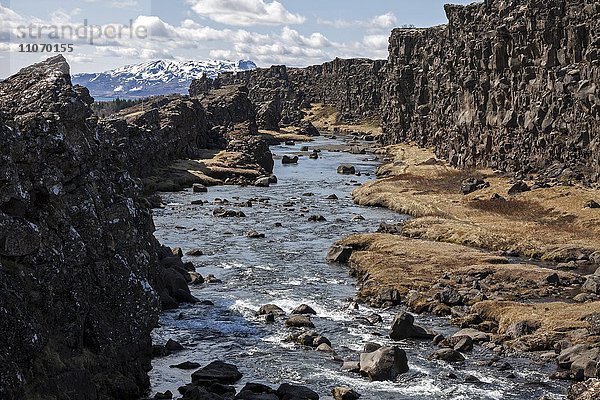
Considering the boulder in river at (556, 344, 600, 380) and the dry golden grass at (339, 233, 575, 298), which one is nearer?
the boulder in river at (556, 344, 600, 380)

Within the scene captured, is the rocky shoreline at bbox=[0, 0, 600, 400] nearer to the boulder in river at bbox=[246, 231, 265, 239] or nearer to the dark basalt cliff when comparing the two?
the dark basalt cliff

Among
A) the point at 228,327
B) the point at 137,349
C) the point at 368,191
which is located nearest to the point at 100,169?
the point at 137,349

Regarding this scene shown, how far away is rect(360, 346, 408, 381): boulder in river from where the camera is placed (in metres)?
39.5

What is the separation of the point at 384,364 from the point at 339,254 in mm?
28334

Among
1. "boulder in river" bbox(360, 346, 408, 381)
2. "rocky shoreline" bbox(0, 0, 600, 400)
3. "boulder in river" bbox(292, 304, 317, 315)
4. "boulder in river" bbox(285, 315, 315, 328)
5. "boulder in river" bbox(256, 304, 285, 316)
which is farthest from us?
"boulder in river" bbox(256, 304, 285, 316)

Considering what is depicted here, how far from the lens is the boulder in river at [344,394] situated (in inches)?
1449

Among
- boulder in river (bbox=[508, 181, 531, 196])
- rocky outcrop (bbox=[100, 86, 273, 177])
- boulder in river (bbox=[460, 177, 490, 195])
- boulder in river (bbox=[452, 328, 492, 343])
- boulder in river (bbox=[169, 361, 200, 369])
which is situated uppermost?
rocky outcrop (bbox=[100, 86, 273, 177])

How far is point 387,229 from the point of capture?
7981 cm

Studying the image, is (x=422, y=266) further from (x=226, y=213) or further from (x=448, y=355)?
(x=226, y=213)

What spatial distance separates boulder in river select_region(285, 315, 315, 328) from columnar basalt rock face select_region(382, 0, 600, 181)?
53.8 m

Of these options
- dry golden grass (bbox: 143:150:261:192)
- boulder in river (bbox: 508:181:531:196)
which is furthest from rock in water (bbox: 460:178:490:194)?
dry golden grass (bbox: 143:150:261:192)

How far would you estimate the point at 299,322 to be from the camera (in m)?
48.4

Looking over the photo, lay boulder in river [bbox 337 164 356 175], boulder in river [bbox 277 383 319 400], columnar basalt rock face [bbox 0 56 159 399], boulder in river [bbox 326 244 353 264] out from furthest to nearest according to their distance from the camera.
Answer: boulder in river [bbox 337 164 356 175], boulder in river [bbox 326 244 353 264], boulder in river [bbox 277 383 319 400], columnar basalt rock face [bbox 0 56 159 399]

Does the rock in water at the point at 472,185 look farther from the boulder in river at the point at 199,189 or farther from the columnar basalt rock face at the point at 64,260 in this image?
the columnar basalt rock face at the point at 64,260
